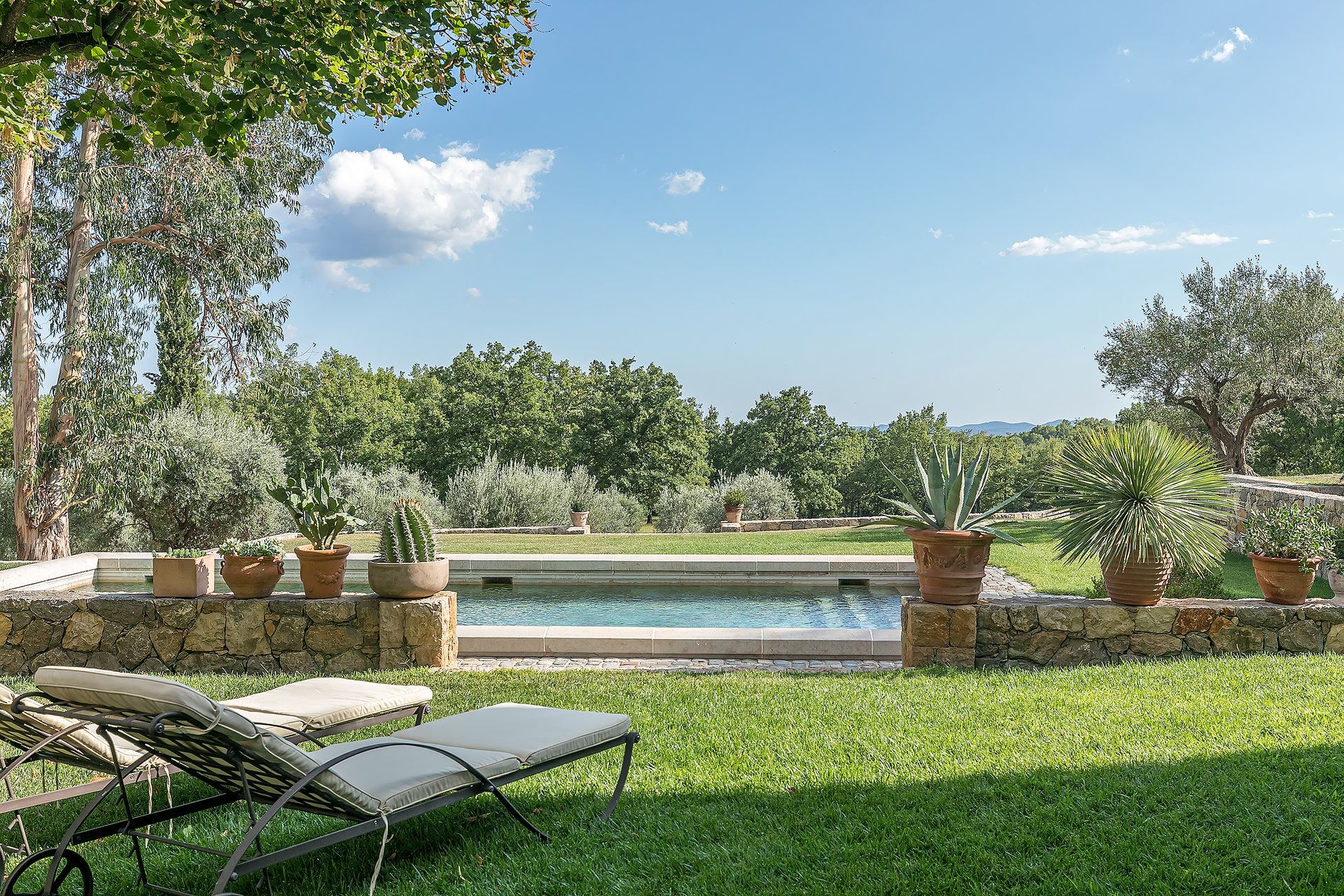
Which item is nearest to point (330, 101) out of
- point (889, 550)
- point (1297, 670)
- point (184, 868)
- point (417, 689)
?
point (417, 689)

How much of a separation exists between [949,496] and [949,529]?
247 mm

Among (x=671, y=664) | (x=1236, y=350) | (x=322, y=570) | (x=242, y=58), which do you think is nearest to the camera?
(x=242, y=58)

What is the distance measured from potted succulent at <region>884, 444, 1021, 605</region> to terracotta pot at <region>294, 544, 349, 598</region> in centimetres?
420

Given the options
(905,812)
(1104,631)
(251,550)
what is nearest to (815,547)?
(1104,631)

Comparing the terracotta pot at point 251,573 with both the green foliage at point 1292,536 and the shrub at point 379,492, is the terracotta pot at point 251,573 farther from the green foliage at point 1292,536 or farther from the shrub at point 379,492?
the shrub at point 379,492

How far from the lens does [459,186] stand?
17328mm

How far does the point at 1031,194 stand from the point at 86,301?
17.5m

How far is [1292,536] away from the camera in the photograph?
5.97 m

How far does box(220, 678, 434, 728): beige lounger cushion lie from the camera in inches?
145

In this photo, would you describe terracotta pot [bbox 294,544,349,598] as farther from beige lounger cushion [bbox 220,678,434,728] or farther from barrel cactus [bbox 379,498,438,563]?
beige lounger cushion [bbox 220,678,434,728]

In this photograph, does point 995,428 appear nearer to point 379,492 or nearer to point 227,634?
point 379,492

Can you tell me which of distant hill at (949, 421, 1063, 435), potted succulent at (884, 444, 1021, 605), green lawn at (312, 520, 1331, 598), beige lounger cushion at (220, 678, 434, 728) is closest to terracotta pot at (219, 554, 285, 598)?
beige lounger cushion at (220, 678, 434, 728)

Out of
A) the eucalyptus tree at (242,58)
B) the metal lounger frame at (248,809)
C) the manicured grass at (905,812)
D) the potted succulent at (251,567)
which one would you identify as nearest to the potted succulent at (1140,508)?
the manicured grass at (905,812)

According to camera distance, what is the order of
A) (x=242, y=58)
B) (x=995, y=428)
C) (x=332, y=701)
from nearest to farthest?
(x=332, y=701) < (x=242, y=58) < (x=995, y=428)
